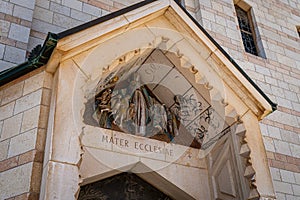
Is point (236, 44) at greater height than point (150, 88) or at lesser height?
greater

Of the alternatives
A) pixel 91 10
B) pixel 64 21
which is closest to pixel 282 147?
pixel 91 10

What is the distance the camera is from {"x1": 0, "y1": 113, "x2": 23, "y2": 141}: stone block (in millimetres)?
4270

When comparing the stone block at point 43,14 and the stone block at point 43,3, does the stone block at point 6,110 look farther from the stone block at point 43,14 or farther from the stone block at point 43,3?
the stone block at point 43,3

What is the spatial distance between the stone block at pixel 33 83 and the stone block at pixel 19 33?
159 cm

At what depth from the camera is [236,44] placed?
8.29m

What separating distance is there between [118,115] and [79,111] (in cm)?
142

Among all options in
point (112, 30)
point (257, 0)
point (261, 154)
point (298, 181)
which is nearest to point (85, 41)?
point (112, 30)

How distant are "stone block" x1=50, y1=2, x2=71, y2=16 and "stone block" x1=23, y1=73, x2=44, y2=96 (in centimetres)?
252

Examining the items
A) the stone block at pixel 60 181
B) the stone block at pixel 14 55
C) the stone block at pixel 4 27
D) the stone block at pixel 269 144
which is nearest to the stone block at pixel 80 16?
the stone block at pixel 4 27

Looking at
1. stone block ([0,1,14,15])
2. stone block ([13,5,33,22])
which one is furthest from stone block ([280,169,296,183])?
stone block ([0,1,14,15])

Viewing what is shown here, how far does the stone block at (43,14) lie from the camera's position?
255 inches

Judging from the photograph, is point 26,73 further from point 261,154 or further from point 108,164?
point 261,154

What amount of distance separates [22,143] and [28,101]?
0.52 metres

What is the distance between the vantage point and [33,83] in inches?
177
